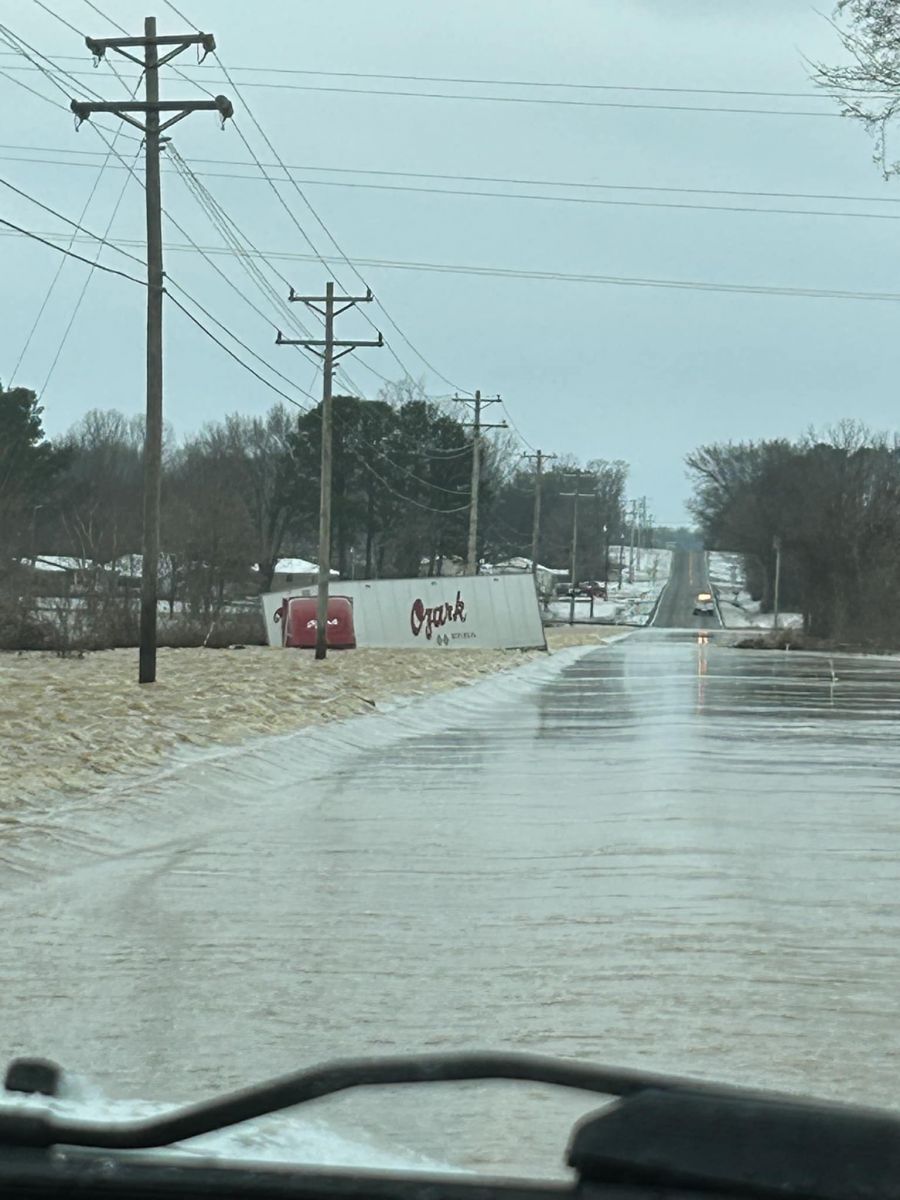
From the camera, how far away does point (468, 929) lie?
8.65m

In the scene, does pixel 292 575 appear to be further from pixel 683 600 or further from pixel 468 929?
pixel 468 929

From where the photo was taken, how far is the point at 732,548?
134250mm

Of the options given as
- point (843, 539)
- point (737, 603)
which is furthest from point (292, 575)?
point (843, 539)

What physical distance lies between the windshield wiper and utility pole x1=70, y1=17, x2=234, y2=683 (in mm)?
26289

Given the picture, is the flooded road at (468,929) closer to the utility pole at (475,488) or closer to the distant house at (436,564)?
the utility pole at (475,488)

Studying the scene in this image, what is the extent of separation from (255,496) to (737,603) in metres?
44.7

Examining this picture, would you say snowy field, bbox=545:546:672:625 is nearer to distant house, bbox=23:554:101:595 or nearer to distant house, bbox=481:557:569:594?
distant house, bbox=481:557:569:594

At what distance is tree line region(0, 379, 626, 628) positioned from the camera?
A: 75.5 m

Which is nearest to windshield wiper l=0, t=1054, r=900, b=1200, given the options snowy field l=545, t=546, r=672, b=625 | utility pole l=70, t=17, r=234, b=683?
utility pole l=70, t=17, r=234, b=683

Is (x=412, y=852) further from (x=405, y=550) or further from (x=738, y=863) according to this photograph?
(x=405, y=550)

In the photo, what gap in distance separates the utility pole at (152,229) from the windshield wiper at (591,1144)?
26289mm

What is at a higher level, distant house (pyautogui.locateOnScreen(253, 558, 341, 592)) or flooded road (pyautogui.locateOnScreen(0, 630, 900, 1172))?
distant house (pyautogui.locateOnScreen(253, 558, 341, 592))

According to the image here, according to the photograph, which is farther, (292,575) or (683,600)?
(683,600)

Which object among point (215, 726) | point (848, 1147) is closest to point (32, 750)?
point (215, 726)
